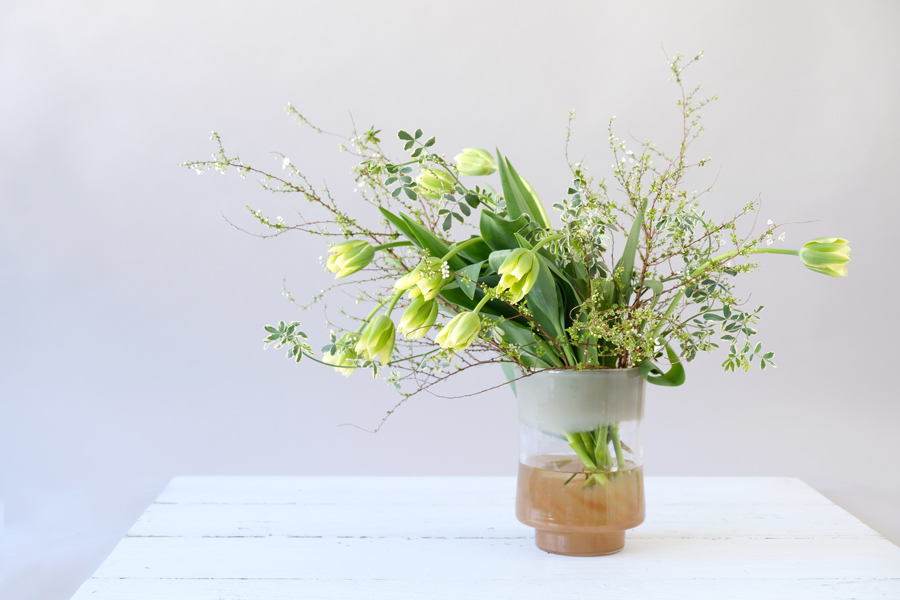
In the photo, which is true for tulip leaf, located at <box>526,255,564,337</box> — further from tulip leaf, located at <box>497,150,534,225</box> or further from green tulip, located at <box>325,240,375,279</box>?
green tulip, located at <box>325,240,375,279</box>

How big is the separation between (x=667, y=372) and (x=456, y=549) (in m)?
0.35

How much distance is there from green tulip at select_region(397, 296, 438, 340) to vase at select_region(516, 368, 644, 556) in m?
0.18

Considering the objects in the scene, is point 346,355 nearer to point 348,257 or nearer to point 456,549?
point 348,257

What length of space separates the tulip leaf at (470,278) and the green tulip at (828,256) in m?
0.33

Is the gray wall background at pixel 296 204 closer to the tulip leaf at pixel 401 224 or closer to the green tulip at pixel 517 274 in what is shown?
the tulip leaf at pixel 401 224

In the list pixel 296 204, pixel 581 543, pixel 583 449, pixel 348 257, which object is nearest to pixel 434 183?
pixel 348 257

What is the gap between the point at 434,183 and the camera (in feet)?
2.74

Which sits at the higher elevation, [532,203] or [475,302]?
[532,203]

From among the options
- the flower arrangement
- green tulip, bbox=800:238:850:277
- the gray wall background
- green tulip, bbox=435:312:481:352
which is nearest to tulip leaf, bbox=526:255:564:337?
the flower arrangement

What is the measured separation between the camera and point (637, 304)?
0.84 metres

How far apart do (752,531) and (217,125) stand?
1.53m

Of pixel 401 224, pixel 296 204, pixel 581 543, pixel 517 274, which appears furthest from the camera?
pixel 296 204

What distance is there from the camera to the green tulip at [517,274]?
2.22ft

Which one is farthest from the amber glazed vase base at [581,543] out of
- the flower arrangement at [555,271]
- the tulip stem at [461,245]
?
the tulip stem at [461,245]
